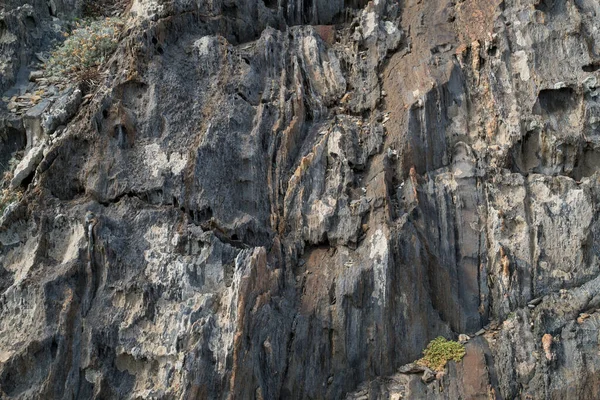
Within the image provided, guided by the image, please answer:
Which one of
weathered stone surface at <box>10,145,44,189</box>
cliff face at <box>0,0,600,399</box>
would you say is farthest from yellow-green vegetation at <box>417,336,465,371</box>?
weathered stone surface at <box>10,145,44,189</box>

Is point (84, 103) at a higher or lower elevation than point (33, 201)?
higher

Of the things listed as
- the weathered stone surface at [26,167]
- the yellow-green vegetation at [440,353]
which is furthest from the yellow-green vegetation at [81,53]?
the yellow-green vegetation at [440,353]

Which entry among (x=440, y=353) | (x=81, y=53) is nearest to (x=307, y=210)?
(x=440, y=353)

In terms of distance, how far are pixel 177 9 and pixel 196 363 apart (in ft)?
22.4

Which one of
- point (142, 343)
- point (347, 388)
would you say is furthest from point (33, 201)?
point (347, 388)

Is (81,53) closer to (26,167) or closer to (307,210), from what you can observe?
(26,167)

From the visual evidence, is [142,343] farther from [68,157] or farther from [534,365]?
[534,365]

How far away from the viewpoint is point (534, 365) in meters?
9.12

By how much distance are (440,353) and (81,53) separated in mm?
8376

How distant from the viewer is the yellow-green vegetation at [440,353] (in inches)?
359

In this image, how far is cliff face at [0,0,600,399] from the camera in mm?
8602

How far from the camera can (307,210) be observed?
1010cm

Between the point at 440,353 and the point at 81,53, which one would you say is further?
the point at 81,53

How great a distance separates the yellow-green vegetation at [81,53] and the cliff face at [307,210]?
58 cm
